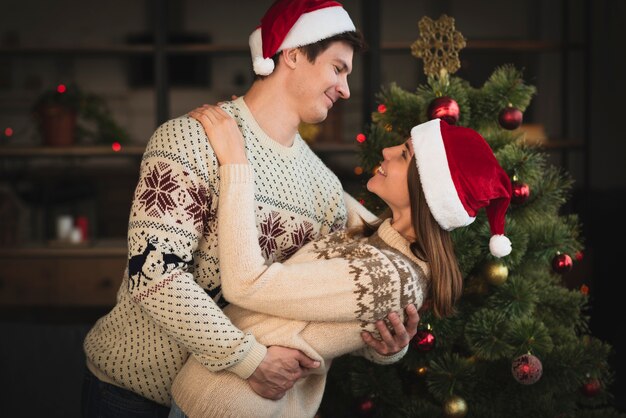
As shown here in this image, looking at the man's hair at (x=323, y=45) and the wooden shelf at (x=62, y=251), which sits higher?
the man's hair at (x=323, y=45)

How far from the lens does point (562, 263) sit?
229cm

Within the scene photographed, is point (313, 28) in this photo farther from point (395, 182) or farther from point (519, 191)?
point (519, 191)

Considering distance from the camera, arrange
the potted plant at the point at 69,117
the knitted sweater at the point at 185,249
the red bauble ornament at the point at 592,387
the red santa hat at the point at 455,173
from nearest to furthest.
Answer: the knitted sweater at the point at 185,249 < the red santa hat at the point at 455,173 < the red bauble ornament at the point at 592,387 < the potted plant at the point at 69,117

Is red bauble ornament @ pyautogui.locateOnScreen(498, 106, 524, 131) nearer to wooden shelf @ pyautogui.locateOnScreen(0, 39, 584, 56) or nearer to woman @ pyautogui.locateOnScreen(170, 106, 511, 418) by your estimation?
woman @ pyautogui.locateOnScreen(170, 106, 511, 418)

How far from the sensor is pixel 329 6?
72.6 inches

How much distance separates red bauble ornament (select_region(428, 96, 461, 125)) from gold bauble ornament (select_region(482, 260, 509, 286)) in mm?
375

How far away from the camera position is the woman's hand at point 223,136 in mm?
1666

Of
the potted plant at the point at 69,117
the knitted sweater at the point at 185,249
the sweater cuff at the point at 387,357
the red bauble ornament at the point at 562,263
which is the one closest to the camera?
the knitted sweater at the point at 185,249

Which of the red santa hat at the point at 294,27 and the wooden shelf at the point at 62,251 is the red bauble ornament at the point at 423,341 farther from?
the wooden shelf at the point at 62,251

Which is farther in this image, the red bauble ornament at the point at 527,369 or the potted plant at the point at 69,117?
the potted plant at the point at 69,117

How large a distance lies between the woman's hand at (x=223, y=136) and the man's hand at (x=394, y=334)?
42 cm

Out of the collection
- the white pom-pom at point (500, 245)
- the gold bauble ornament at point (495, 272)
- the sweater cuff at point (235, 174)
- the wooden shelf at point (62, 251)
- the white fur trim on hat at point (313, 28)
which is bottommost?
the wooden shelf at point (62, 251)

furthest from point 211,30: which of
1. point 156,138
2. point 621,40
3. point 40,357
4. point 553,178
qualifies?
point 156,138

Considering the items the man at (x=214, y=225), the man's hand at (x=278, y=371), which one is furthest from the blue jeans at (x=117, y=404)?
the man's hand at (x=278, y=371)
